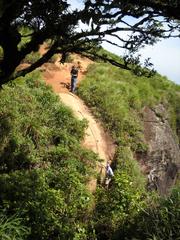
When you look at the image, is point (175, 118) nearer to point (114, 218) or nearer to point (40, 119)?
point (40, 119)

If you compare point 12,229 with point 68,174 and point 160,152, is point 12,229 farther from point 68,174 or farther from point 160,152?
point 160,152

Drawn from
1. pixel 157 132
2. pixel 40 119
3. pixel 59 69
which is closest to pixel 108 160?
pixel 40 119

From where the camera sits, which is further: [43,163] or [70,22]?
[43,163]

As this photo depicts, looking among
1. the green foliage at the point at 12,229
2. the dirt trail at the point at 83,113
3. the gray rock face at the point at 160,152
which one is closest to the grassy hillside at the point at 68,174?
the green foliage at the point at 12,229

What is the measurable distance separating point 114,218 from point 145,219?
2188mm

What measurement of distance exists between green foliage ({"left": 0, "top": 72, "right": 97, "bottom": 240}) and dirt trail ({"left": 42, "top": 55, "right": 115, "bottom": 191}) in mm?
682

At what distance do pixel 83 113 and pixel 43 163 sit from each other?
480 cm

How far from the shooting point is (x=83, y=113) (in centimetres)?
2064

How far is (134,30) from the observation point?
10.9 m

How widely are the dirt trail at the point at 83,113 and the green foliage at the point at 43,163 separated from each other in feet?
2.24

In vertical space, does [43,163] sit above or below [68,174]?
below

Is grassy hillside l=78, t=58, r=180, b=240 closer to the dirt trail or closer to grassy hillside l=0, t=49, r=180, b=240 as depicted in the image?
grassy hillside l=0, t=49, r=180, b=240

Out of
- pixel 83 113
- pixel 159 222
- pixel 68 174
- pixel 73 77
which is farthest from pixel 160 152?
pixel 159 222

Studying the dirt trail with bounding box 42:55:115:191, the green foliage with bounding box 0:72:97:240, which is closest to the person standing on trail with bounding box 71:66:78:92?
the dirt trail with bounding box 42:55:115:191
